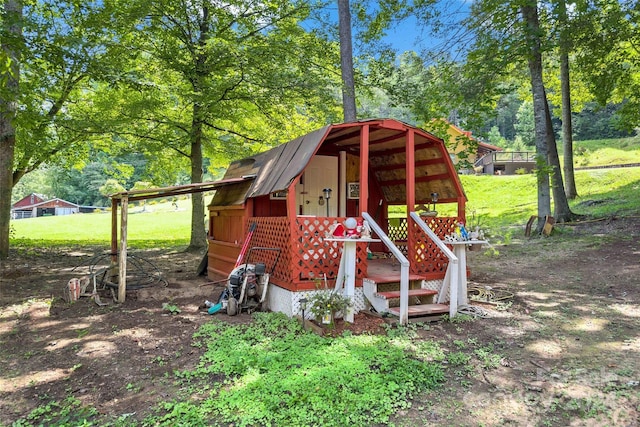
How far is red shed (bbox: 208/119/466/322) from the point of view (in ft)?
18.1

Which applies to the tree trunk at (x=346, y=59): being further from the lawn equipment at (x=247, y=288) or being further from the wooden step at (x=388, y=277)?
the lawn equipment at (x=247, y=288)

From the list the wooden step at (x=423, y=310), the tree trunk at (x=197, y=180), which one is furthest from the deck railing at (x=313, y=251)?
the tree trunk at (x=197, y=180)

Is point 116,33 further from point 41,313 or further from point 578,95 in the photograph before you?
point 578,95

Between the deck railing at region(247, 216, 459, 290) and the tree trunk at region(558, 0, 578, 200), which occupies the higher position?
the tree trunk at region(558, 0, 578, 200)

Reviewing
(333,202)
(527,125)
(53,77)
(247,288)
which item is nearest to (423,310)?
(247,288)

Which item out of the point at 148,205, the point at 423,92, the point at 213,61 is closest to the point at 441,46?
the point at 423,92

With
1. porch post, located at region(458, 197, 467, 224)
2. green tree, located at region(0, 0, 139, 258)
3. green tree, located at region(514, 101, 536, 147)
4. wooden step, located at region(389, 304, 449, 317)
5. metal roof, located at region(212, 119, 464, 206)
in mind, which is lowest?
wooden step, located at region(389, 304, 449, 317)

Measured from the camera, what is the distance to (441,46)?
11172 mm

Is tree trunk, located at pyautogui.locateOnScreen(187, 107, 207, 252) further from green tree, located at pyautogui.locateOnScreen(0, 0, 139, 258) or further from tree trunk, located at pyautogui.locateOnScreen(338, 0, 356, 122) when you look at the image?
tree trunk, located at pyautogui.locateOnScreen(338, 0, 356, 122)

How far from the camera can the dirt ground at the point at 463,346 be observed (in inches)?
121

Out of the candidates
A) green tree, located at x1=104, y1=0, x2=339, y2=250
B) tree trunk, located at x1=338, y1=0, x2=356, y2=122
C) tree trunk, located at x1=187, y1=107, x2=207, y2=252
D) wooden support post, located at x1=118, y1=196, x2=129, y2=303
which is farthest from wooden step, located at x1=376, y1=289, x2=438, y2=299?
tree trunk, located at x1=187, y1=107, x2=207, y2=252

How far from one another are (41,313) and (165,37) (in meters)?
7.67

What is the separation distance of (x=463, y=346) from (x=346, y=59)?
7.03m

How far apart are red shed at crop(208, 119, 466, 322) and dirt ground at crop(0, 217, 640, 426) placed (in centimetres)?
89
